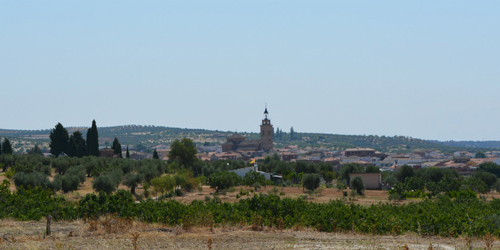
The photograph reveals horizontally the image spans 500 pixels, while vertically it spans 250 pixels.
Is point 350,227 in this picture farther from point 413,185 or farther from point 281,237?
point 413,185

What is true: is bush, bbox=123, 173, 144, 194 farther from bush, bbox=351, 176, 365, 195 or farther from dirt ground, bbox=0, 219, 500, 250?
dirt ground, bbox=0, 219, 500, 250

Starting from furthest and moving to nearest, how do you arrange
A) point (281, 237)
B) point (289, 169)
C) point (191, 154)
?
point (289, 169)
point (191, 154)
point (281, 237)

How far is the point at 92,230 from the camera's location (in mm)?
14070

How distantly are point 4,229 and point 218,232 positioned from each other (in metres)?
6.21

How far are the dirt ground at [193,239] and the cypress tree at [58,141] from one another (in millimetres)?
47754

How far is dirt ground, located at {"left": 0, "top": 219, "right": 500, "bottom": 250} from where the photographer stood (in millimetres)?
11844

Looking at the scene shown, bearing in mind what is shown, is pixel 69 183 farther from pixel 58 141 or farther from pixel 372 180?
pixel 372 180

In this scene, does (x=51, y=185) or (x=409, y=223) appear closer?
(x=409, y=223)

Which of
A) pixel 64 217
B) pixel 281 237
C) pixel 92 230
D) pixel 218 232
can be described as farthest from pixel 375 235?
pixel 64 217

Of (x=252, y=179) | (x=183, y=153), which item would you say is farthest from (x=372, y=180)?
(x=183, y=153)

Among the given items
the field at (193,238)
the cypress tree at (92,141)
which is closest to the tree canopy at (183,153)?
the cypress tree at (92,141)

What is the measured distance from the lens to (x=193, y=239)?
13109 millimetres

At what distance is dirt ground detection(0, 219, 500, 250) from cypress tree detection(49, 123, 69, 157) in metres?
47.8

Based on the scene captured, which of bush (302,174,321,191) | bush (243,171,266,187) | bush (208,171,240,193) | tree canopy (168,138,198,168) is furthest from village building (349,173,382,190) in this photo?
tree canopy (168,138,198,168)
